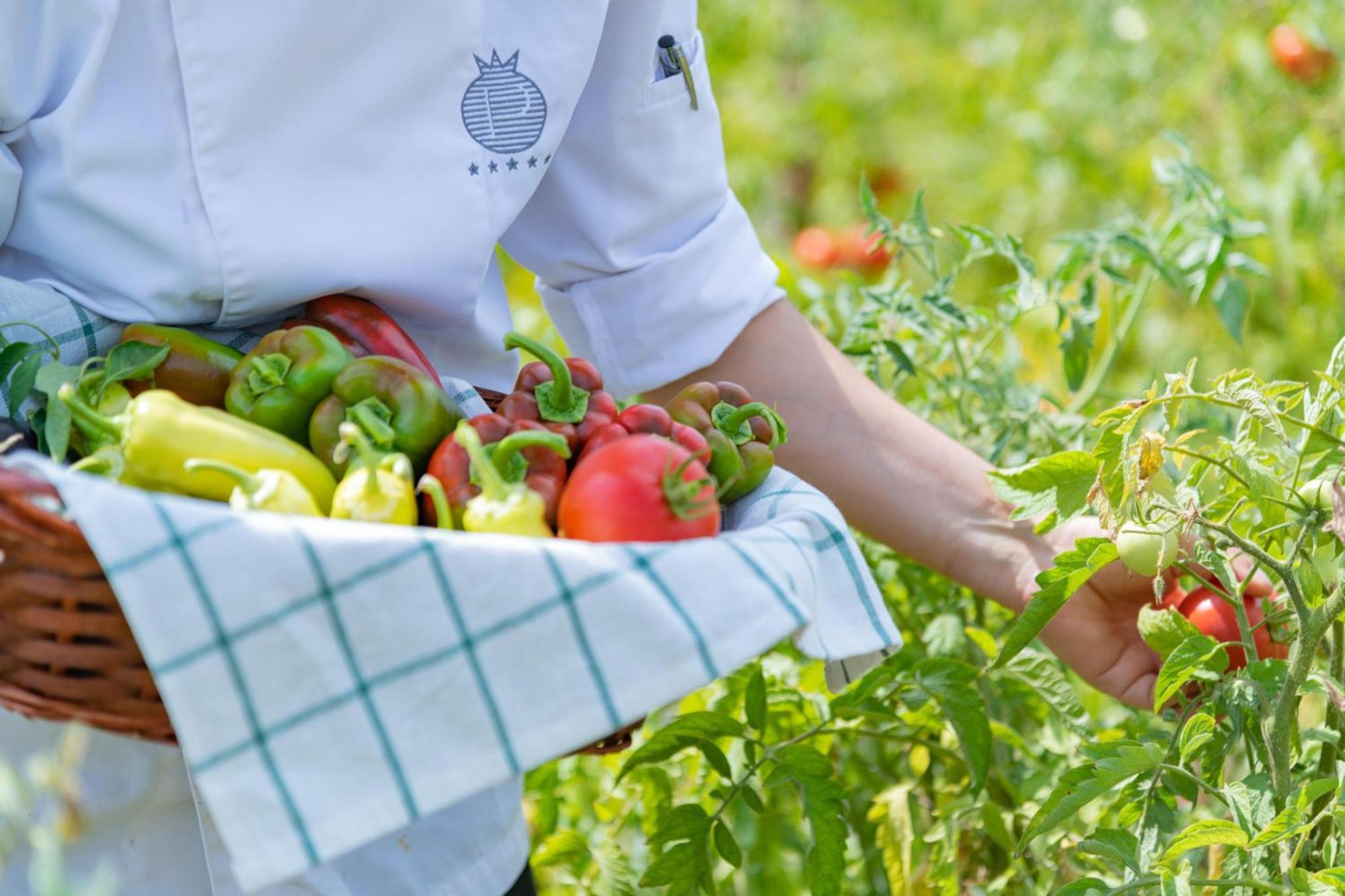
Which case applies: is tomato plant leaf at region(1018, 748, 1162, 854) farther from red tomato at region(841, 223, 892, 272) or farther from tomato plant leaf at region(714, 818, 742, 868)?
red tomato at region(841, 223, 892, 272)

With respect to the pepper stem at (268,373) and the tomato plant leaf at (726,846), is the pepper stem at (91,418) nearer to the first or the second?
the pepper stem at (268,373)

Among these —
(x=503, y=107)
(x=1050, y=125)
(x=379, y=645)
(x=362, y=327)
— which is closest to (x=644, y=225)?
(x=503, y=107)

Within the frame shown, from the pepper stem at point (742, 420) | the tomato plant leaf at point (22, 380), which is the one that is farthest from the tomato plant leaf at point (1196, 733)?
the tomato plant leaf at point (22, 380)

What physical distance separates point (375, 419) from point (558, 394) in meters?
0.13

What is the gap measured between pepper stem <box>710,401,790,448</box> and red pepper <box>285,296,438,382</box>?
0.21 meters

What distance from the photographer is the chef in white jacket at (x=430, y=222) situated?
0.98m

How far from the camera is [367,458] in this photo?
789 millimetres

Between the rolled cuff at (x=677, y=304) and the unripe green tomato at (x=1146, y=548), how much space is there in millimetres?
455

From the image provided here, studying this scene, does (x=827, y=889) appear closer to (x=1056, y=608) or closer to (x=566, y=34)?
(x=1056, y=608)

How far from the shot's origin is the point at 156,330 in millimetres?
977

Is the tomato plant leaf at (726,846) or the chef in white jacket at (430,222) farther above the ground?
the chef in white jacket at (430,222)

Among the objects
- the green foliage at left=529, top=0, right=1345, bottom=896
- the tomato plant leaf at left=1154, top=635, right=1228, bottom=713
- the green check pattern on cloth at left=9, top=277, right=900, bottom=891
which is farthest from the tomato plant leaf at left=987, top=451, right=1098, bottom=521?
the green check pattern on cloth at left=9, top=277, right=900, bottom=891

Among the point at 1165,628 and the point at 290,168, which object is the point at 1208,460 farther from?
the point at 290,168

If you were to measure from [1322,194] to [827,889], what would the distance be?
5.61 feet
